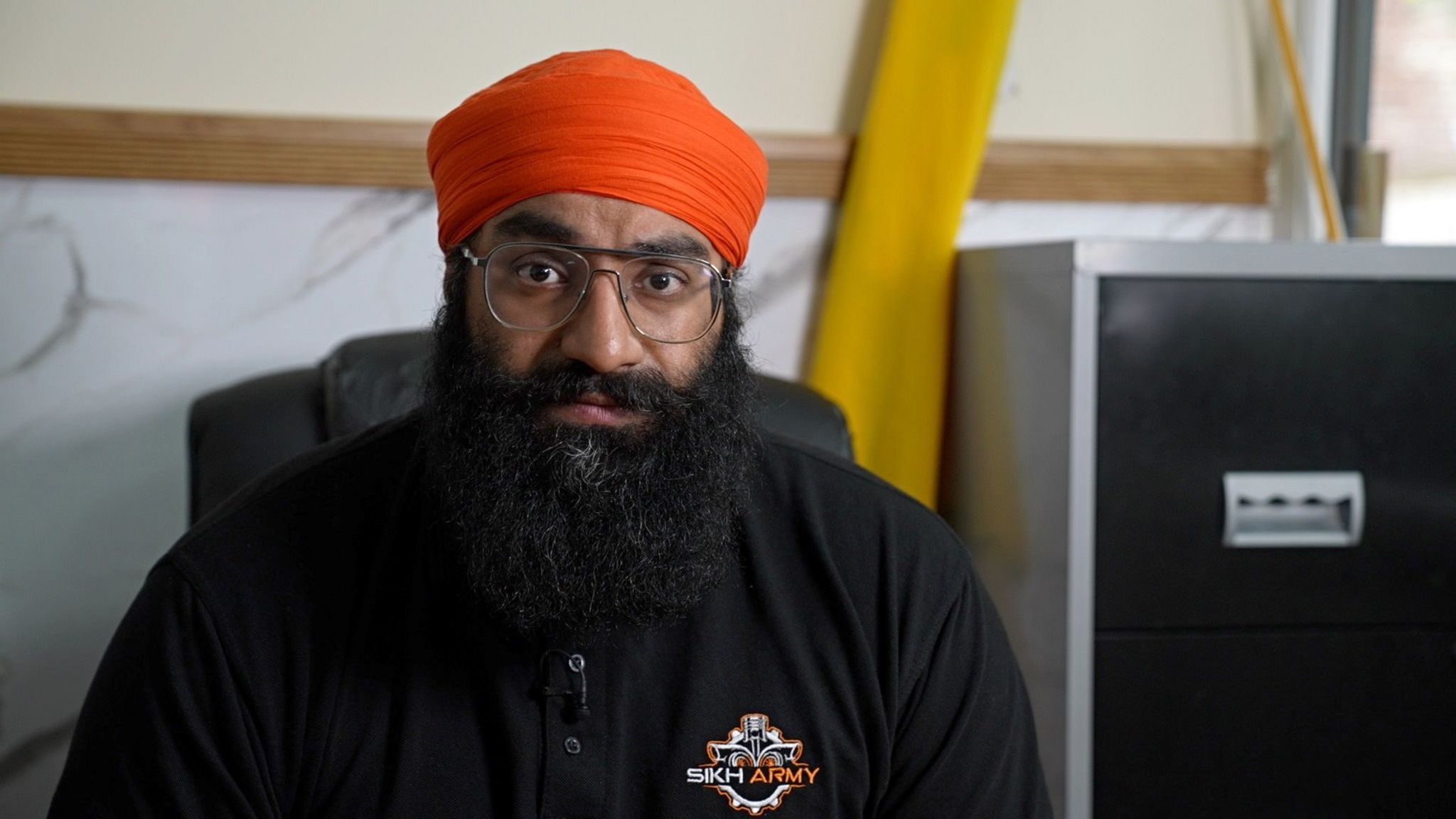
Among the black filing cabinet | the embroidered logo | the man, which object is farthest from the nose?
the black filing cabinet

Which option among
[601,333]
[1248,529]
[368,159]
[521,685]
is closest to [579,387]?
[601,333]

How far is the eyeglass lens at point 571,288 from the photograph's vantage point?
113 cm

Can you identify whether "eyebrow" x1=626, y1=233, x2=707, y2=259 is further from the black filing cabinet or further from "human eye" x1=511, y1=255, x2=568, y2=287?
the black filing cabinet

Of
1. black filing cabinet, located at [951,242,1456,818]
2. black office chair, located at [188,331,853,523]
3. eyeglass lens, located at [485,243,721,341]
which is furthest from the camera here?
black filing cabinet, located at [951,242,1456,818]

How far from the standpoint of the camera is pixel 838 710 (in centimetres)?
115

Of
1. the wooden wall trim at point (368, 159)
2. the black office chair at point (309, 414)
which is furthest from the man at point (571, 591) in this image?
the wooden wall trim at point (368, 159)

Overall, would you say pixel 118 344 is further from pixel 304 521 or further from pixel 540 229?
pixel 540 229

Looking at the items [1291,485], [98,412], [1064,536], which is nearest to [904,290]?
[1064,536]

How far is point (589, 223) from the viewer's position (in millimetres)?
1135

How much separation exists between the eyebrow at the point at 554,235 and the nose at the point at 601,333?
0.04m

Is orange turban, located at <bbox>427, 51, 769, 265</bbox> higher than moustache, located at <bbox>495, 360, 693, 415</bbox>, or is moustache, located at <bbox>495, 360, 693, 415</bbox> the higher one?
orange turban, located at <bbox>427, 51, 769, 265</bbox>

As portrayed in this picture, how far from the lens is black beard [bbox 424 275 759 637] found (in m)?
1.11

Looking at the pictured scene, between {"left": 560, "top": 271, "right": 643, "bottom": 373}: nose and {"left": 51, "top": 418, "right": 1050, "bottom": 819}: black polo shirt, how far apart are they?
227mm

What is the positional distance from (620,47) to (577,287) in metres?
0.85
